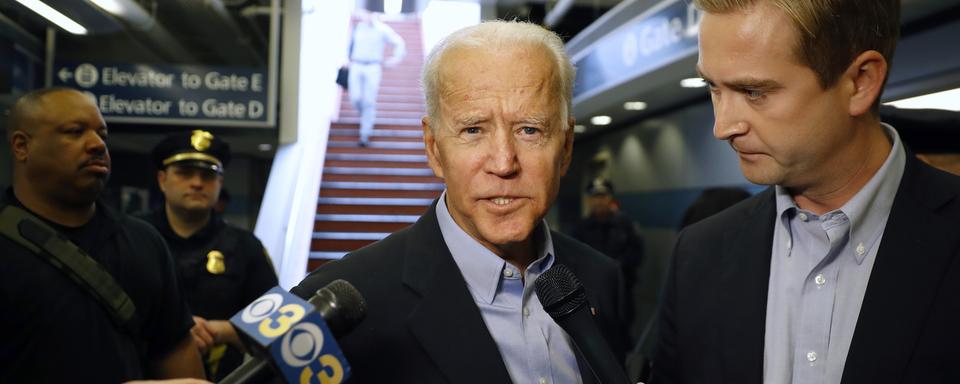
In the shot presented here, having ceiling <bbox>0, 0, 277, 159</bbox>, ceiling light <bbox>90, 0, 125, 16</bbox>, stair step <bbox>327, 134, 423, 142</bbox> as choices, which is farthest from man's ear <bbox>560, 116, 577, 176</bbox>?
stair step <bbox>327, 134, 423, 142</bbox>

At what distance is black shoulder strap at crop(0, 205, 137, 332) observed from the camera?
1930 millimetres

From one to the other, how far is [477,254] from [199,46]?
280 centimetres

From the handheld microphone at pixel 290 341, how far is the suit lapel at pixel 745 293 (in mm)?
816

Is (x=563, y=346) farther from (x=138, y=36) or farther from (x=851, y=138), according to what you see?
(x=138, y=36)

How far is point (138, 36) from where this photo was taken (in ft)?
9.66

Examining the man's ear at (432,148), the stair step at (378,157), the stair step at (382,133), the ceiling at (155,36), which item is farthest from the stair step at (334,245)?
the man's ear at (432,148)

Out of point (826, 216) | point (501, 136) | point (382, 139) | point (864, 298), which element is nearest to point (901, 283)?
point (864, 298)

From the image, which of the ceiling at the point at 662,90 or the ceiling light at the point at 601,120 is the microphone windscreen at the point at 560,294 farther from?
the ceiling light at the point at 601,120

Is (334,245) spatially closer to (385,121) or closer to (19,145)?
(385,121)

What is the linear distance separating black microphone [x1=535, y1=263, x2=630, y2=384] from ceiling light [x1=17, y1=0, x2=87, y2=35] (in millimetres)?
1519

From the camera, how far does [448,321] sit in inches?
53.9

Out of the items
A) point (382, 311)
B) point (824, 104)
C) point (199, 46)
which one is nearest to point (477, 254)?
point (382, 311)

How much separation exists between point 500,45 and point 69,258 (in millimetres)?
1287

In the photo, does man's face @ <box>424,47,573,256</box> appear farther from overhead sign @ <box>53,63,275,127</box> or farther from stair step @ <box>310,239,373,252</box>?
stair step @ <box>310,239,373,252</box>
